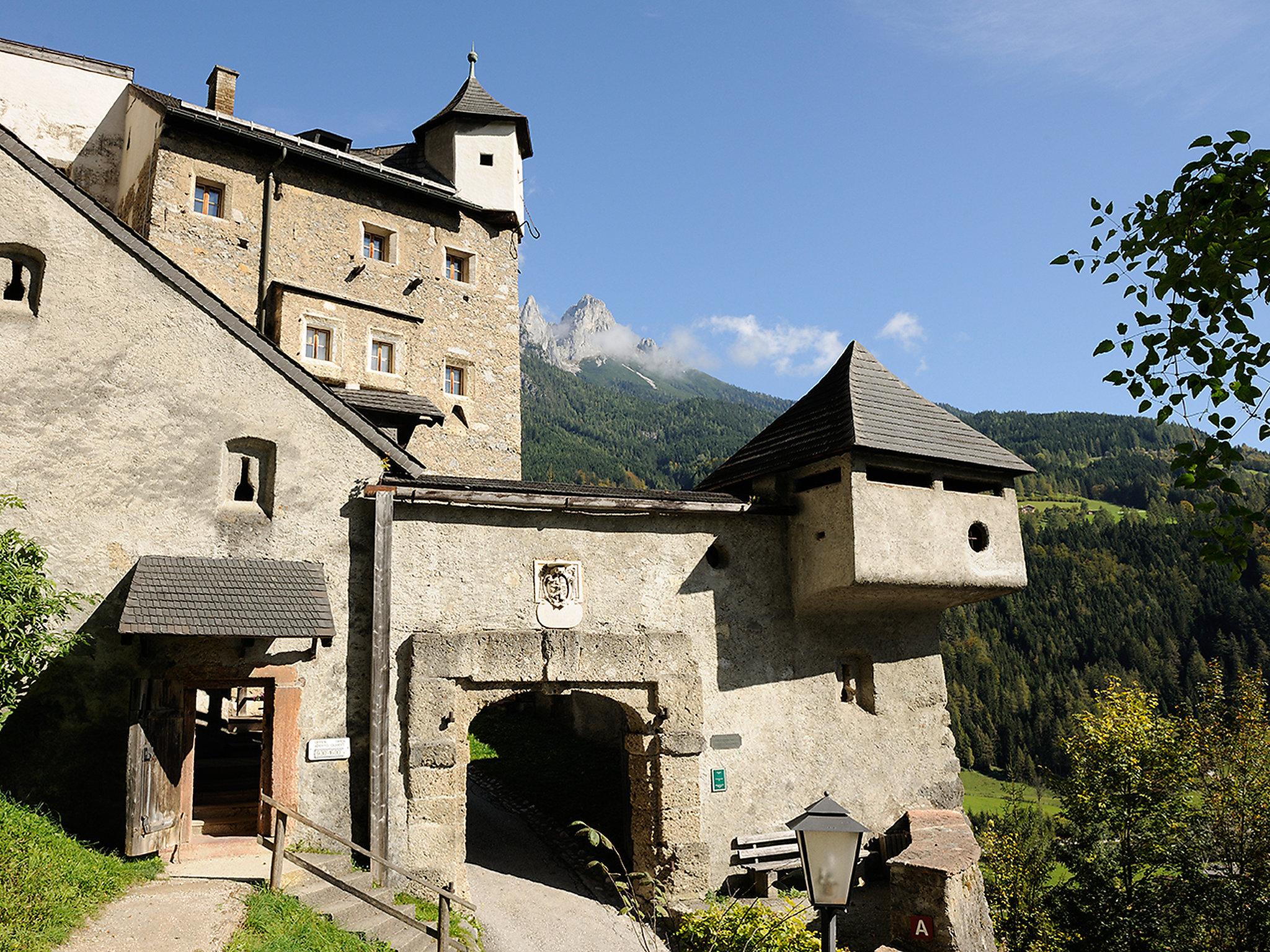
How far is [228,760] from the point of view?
16891mm

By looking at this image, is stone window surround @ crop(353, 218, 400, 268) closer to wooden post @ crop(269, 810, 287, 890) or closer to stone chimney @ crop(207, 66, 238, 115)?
stone chimney @ crop(207, 66, 238, 115)

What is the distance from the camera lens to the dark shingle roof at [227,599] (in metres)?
10.4

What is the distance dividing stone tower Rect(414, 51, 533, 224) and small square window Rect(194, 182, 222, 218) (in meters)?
6.16

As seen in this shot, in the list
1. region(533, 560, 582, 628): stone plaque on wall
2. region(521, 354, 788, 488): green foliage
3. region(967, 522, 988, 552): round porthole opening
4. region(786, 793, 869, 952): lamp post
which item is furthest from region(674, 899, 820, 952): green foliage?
region(521, 354, 788, 488): green foliage

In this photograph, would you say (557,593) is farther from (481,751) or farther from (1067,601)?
(1067,601)

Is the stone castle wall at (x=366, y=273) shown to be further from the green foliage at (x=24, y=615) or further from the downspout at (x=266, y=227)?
the green foliage at (x=24, y=615)

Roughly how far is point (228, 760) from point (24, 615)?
833cm

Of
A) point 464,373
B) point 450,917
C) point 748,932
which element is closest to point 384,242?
point 464,373

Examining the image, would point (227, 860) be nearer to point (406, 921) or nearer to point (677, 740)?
point (406, 921)

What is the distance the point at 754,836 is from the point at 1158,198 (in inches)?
402

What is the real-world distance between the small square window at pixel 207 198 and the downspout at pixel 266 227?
93 cm

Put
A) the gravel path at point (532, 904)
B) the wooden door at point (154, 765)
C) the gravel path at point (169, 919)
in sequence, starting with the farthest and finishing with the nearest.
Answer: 1. the gravel path at point (532, 904)
2. the wooden door at point (154, 765)
3. the gravel path at point (169, 919)

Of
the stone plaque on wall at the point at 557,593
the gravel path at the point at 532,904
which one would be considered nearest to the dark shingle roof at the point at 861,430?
the stone plaque on wall at the point at 557,593

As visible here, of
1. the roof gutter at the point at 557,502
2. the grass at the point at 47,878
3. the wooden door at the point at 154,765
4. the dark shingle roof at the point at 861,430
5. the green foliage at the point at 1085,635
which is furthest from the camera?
the green foliage at the point at 1085,635
